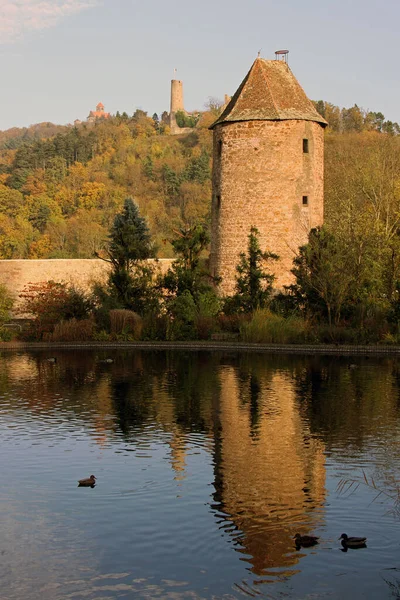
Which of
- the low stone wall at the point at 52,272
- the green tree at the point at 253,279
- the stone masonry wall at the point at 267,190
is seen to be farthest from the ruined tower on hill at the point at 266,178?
the low stone wall at the point at 52,272

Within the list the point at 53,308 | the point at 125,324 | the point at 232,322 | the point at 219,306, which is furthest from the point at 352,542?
the point at 219,306

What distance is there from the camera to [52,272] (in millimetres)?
35031

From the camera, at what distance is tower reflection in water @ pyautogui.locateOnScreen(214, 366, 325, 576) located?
7.03 metres

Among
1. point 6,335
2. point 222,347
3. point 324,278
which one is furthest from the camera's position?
point 6,335

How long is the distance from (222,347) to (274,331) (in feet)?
5.18

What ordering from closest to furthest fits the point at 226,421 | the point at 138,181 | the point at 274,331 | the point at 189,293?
the point at 226,421 → the point at 274,331 → the point at 189,293 → the point at 138,181

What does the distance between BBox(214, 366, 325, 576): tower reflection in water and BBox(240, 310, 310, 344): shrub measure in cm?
844

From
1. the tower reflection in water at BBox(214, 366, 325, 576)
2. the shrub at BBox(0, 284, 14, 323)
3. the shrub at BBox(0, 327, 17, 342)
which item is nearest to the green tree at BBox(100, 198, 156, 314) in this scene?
the shrub at BBox(0, 284, 14, 323)

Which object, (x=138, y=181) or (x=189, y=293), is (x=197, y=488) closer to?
(x=189, y=293)

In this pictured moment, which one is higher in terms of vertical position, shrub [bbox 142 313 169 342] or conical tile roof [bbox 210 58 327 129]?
conical tile roof [bbox 210 58 327 129]

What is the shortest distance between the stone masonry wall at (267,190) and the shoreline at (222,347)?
23.3 ft

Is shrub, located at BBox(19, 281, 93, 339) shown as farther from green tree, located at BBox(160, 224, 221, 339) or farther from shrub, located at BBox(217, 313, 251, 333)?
shrub, located at BBox(217, 313, 251, 333)

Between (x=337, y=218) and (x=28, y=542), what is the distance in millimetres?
30894

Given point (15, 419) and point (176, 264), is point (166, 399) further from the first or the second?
point (176, 264)
